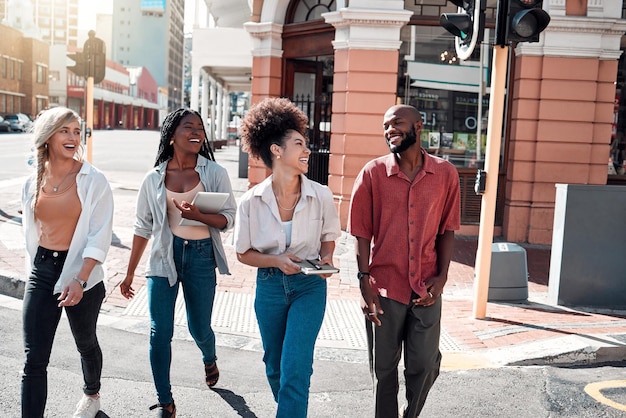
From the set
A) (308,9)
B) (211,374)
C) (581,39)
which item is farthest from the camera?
(308,9)

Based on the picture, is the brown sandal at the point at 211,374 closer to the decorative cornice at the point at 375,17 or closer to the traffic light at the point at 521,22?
the traffic light at the point at 521,22

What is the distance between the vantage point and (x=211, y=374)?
476 cm

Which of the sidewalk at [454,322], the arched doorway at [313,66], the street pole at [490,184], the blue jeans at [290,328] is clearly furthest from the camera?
the arched doorway at [313,66]

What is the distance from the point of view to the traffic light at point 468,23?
620cm

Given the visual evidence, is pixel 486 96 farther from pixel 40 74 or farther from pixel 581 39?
pixel 40 74

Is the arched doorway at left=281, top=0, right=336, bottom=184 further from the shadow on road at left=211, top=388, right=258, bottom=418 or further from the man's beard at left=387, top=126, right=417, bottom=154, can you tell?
the man's beard at left=387, top=126, right=417, bottom=154

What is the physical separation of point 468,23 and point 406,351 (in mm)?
3623

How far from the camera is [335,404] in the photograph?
4625 mm

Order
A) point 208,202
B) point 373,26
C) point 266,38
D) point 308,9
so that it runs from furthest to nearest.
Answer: point 266,38 < point 308,9 < point 373,26 < point 208,202

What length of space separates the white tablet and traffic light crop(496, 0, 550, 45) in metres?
3.47

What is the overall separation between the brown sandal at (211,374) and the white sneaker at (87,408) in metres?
0.78

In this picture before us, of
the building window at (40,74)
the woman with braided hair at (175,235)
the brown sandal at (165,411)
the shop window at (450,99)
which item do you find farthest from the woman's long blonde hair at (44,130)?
the building window at (40,74)

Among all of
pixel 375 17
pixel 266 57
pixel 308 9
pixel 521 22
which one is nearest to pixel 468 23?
pixel 521 22

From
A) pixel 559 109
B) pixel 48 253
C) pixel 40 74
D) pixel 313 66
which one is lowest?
pixel 48 253
